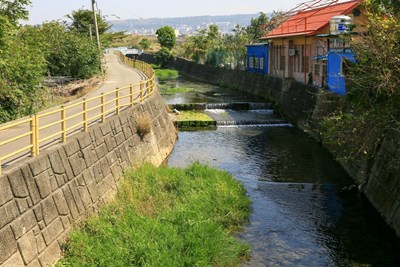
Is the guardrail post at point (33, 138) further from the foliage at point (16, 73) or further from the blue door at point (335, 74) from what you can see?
the blue door at point (335, 74)

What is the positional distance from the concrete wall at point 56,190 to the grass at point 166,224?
0.41 m

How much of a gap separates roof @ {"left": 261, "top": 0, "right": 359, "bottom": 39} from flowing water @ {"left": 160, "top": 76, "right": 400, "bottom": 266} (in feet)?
30.6

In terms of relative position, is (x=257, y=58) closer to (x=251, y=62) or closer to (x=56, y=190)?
(x=251, y=62)

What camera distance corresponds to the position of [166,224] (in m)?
11.8

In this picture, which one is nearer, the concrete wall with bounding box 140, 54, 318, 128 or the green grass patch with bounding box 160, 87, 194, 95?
the concrete wall with bounding box 140, 54, 318, 128

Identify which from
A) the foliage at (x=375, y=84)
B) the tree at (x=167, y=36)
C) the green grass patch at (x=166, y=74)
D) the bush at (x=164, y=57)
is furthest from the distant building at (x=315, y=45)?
the tree at (x=167, y=36)

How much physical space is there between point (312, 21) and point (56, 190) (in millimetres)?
28516

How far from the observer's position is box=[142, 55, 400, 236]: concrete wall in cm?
1389

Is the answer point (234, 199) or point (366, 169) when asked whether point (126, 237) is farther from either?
point (366, 169)

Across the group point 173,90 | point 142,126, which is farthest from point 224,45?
point 142,126

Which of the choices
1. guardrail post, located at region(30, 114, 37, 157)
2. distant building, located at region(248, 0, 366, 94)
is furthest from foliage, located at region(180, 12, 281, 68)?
guardrail post, located at region(30, 114, 37, 157)

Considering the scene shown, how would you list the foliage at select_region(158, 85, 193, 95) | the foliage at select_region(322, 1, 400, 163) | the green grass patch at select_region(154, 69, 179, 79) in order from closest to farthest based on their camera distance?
the foliage at select_region(322, 1, 400, 163), the foliage at select_region(158, 85, 193, 95), the green grass patch at select_region(154, 69, 179, 79)

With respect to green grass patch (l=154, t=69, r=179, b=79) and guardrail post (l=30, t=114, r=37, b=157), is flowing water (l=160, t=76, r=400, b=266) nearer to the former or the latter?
guardrail post (l=30, t=114, r=37, b=157)

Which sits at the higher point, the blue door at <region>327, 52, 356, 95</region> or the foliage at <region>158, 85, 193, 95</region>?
the blue door at <region>327, 52, 356, 95</region>
